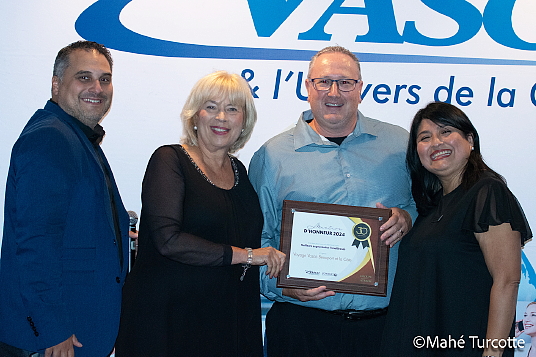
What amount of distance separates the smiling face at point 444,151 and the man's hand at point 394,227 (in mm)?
292

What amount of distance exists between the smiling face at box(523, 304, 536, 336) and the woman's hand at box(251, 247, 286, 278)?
2.23 metres

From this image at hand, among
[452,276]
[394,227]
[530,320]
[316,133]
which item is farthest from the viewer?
[530,320]

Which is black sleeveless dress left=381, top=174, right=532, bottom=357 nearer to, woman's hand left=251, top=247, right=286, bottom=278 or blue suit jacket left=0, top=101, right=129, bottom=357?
woman's hand left=251, top=247, right=286, bottom=278

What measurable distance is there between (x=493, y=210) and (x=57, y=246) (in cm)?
200

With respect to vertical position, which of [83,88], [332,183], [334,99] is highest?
[334,99]

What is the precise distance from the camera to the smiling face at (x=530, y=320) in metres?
3.81

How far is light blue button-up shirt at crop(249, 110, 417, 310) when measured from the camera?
116 inches

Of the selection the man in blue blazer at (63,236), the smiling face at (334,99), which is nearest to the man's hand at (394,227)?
the smiling face at (334,99)

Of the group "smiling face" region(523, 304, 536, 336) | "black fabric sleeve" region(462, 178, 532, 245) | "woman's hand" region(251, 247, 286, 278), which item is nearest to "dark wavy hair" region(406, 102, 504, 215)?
"black fabric sleeve" region(462, 178, 532, 245)

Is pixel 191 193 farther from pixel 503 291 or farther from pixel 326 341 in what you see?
pixel 503 291

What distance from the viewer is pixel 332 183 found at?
2951mm

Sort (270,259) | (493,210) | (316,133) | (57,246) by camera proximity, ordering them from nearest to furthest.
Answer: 1. (57,246)
2. (493,210)
3. (270,259)
4. (316,133)

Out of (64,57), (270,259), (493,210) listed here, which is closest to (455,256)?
(493,210)

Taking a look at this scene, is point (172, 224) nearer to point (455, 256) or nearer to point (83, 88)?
point (83, 88)
